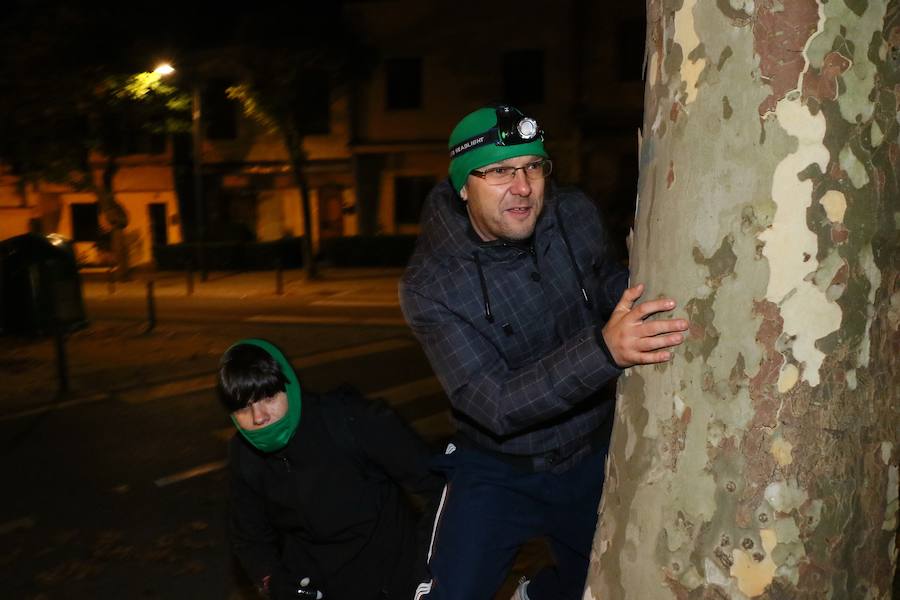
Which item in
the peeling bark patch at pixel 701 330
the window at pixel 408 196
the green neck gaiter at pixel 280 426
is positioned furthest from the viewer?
the window at pixel 408 196

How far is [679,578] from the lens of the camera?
189 cm

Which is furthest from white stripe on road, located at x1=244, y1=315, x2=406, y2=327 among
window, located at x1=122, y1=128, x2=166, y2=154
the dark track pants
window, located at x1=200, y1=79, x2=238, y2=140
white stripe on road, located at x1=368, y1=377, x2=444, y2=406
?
window, located at x1=122, y1=128, x2=166, y2=154

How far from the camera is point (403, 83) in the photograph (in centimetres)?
2800

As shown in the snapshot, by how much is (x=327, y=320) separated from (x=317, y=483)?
1194cm

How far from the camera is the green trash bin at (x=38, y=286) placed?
38.8ft

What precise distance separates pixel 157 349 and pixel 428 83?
16835mm

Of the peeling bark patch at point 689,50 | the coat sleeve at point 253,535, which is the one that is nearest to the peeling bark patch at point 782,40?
the peeling bark patch at point 689,50

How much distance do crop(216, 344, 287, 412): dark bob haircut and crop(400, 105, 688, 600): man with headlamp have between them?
23.7 inches

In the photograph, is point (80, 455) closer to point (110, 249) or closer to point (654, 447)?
point (654, 447)

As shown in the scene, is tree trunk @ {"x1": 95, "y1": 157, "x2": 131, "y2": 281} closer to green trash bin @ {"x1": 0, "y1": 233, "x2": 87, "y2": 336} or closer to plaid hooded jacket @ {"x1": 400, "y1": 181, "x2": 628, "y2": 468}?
green trash bin @ {"x1": 0, "y1": 233, "x2": 87, "y2": 336}

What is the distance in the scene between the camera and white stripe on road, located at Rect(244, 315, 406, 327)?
1432 cm

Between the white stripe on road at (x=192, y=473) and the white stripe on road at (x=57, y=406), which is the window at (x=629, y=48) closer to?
the white stripe on road at (x=57, y=406)

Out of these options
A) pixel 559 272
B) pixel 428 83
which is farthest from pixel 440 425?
pixel 428 83

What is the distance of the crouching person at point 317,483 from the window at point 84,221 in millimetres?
32813
